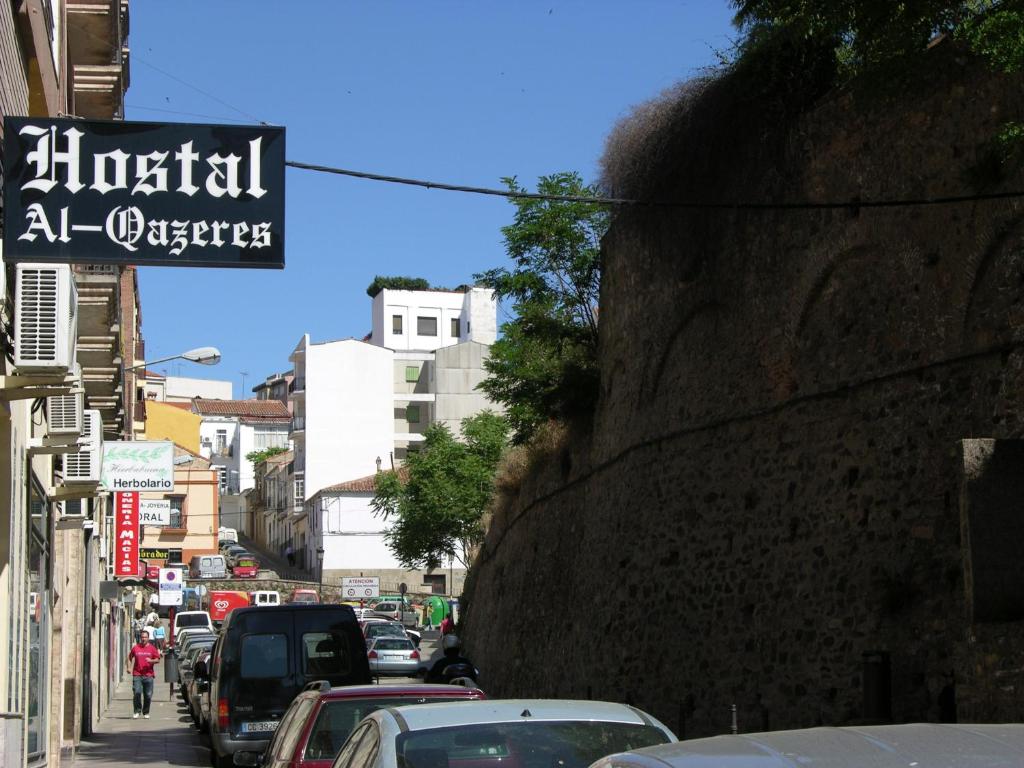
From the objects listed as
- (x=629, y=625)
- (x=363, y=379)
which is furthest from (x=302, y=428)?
(x=629, y=625)

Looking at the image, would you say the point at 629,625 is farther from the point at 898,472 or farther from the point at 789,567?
the point at 898,472

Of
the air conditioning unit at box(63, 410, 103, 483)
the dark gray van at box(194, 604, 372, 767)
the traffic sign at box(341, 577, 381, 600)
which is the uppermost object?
the air conditioning unit at box(63, 410, 103, 483)

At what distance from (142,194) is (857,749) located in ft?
23.5

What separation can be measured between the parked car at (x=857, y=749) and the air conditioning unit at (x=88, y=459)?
1445 cm

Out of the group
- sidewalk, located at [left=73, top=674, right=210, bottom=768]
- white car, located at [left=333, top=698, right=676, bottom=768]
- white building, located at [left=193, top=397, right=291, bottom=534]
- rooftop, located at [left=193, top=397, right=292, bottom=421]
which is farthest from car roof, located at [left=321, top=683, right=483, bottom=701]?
rooftop, located at [left=193, top=397, right=292, bottom=421]

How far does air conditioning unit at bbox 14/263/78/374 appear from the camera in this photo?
1155 cm

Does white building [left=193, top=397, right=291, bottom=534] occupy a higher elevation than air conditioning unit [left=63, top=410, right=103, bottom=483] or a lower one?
higher

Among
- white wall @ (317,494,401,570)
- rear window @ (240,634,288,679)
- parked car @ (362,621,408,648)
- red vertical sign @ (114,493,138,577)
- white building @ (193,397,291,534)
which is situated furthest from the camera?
white building @ (193,397,291,534)

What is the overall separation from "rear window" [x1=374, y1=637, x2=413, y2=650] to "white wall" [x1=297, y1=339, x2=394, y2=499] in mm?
54353

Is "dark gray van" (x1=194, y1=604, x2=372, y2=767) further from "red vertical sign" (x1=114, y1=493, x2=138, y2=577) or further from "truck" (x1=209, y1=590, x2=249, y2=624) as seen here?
"truck" (x1=209, y1=590, x2=249, y2=624)

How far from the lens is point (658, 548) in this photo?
77.7ft

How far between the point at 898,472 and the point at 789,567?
2.67 m

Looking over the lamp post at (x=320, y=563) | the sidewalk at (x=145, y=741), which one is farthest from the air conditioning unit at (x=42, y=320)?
the lamp post at (x=320, y=563)

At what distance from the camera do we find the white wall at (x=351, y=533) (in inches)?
3533
